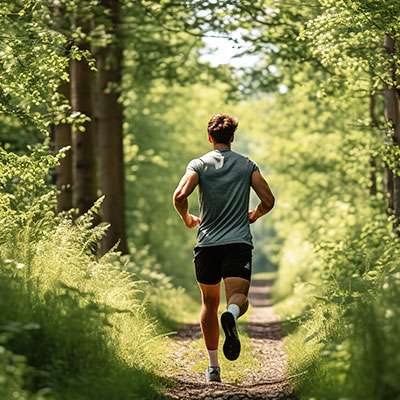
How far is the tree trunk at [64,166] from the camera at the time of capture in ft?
37.8

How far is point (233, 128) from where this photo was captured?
22.3ft

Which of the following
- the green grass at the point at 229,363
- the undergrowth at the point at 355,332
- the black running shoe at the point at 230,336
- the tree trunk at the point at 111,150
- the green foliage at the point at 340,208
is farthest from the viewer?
the tree trunk at the point at 111,150

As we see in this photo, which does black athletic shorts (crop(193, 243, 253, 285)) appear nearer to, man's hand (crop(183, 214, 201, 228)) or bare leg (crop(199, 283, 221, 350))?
bare leg (crop(199, 283, 221, 350))

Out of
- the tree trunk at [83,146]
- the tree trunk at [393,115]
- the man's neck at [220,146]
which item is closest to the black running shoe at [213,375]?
the man's neck at [220,146]

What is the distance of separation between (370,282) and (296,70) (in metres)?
7.65

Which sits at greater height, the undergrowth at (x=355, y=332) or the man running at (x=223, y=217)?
the man running at (x=223, y=217)

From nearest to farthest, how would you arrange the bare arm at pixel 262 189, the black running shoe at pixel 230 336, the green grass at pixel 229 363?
the black running shoe at pixel 230 336 → the bare arm at pixel 262 189 → the green grass at pixel 229 363

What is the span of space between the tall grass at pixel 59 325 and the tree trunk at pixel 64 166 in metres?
3.66

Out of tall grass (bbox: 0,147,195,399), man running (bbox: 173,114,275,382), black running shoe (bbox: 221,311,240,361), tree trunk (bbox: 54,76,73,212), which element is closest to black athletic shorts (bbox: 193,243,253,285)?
man running (bbox: 173,114,275,382)

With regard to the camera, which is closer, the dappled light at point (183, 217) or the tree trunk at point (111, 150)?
the dappled light at point (183, 217)

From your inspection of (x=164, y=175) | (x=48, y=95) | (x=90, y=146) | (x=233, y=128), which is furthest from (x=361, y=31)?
(x=164, y=175)

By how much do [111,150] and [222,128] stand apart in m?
8.27

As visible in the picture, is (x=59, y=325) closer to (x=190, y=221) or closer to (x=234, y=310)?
(x=234, y=310)

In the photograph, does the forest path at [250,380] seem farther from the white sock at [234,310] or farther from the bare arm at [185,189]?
the bare arm at [185,189]
